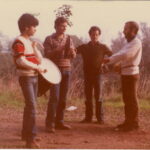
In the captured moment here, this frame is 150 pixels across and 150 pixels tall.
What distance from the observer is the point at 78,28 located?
5438mm

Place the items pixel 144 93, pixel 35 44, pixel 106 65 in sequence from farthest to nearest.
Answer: pixel 144 93 < pixel 106 65 < pixel 35 44

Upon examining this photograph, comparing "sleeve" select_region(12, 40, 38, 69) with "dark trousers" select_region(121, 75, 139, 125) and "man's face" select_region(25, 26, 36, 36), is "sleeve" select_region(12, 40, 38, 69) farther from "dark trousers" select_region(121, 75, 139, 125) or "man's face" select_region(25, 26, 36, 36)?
"dark trousers" select_region(121, 75, 139, 125)

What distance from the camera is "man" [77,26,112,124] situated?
580cm

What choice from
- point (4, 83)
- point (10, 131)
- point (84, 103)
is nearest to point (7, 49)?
point (4, 83)

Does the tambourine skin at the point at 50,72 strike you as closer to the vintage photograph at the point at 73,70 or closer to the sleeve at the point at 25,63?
the vintage photograph at the point at 73,70

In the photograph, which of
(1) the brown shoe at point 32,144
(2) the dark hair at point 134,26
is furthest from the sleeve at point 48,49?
(1) the brown shoe at point 32,144

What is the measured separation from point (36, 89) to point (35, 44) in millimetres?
471

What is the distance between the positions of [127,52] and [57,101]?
1.00 meters

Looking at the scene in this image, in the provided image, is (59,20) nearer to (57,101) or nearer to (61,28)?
(61,28)

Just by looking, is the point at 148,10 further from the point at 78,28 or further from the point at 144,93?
the point at 144,93

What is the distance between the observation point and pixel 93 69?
5.84 m

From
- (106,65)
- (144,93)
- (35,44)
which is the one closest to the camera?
(35,44)

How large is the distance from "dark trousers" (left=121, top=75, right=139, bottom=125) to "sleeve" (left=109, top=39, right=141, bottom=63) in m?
0.25

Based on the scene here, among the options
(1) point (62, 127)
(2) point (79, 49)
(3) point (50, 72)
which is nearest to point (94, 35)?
(2) point (79, 49)
